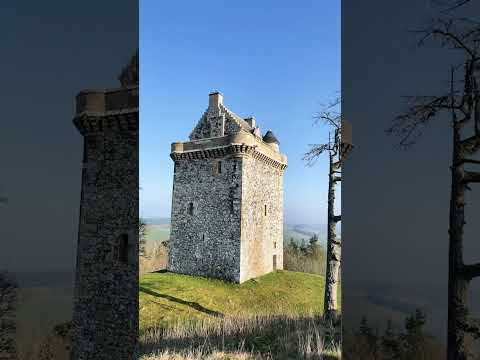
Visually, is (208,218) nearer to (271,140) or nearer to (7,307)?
(271,140)

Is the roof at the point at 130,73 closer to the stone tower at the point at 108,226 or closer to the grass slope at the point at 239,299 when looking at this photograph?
the stone tower at the point at 108,226

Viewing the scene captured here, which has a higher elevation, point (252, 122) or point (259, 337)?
point (252, 122)

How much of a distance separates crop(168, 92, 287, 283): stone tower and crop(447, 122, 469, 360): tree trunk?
160 centimetres

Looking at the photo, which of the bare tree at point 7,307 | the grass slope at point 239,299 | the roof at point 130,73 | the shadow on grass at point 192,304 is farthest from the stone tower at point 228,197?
the bare tree at point 7,307

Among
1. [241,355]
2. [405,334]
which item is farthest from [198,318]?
[405,334]

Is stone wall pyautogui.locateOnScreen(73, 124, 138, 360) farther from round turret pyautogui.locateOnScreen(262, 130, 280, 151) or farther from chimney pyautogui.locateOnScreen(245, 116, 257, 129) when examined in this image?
round turret pyautogui.locateOnScreen(262, 130, 280, 151)

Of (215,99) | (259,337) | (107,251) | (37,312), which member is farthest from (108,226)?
(259,337)

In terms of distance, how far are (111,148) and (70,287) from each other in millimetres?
1847

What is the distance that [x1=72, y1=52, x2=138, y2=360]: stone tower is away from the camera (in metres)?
4.33

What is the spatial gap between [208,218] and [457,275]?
255 centimetres

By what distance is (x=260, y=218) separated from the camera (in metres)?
4.08

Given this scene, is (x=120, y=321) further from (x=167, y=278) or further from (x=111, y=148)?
(x=111, y=148)

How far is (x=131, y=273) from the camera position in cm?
454

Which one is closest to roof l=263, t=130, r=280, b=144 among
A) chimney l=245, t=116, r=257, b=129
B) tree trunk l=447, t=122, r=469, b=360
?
chimney l=245, t=116, r=257, b=129
